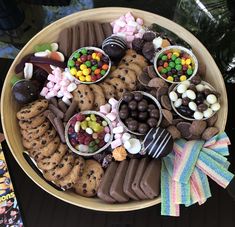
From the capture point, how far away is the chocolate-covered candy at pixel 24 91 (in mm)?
1020

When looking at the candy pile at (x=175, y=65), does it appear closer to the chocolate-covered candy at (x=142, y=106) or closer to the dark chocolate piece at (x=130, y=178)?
the chocolate-covered candy at (x=142, y=106)

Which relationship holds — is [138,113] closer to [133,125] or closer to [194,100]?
[133,125]

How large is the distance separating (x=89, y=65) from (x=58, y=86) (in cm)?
11

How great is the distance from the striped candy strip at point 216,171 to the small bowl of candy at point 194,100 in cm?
12

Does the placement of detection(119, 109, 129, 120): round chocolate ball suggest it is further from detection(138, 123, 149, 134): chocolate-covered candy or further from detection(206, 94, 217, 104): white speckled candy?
detection(206, 94, 217, 104): white speckled candy

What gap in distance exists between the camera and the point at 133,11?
112cm

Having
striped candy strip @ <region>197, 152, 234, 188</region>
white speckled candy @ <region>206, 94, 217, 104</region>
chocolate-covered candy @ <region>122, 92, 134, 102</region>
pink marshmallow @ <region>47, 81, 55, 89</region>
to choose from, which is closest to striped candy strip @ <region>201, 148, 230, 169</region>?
striped candy strip @ <region>197, 152, 234, 188</region>

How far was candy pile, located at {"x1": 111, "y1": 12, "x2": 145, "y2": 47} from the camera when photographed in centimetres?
111

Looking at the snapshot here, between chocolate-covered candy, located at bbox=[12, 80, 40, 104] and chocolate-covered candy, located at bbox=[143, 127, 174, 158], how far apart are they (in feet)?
1.11

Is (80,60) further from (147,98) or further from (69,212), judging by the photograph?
(69,212)

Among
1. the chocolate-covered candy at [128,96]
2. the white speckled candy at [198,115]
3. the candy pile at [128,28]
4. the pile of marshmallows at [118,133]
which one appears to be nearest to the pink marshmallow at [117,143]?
the pile of marshmallows at [118,133]

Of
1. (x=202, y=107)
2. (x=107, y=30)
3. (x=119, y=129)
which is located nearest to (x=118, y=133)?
(x=119, y=129)

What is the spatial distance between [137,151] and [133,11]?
0.43 m

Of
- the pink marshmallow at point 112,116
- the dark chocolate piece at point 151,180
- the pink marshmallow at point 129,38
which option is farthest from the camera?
the pink marshmallow at point 129,38
